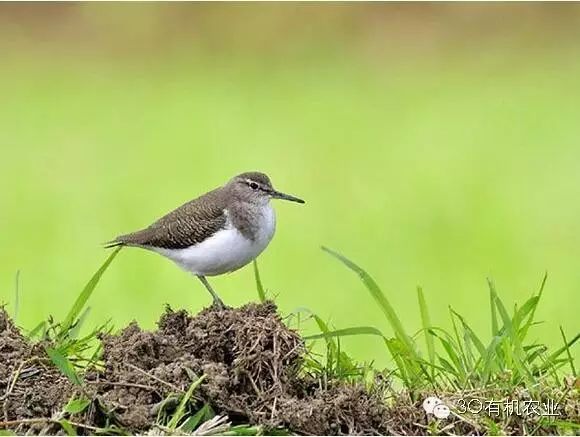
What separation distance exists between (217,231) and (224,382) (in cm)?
138

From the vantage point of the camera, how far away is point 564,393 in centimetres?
347

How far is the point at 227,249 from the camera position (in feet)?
14.8

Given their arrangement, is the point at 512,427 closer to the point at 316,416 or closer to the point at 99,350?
the point at 316,416

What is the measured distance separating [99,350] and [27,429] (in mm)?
488

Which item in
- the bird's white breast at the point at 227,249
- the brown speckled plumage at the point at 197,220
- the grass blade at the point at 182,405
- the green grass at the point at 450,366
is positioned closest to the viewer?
the grass blade at the point at 182,405

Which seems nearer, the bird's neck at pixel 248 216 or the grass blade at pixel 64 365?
the grass blade at pixel 64 365

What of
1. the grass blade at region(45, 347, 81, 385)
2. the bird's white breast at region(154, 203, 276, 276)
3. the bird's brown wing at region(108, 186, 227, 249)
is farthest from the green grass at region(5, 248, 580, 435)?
the bird's brown wing at region(108, 186, 227, 249)

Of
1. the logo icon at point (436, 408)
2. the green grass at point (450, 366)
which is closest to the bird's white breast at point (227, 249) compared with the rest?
the green grass at point (450, 366)

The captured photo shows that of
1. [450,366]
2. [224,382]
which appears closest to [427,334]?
[450,366]

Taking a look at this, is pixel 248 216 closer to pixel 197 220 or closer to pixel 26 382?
pixel 197 220

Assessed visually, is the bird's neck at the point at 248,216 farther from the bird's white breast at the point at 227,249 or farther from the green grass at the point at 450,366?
the green grass at the point at 450,366

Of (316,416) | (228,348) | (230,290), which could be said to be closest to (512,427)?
(316,416)

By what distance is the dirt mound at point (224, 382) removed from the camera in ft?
10.7

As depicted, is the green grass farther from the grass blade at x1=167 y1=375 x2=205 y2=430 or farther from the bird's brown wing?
the bird's brown wing
